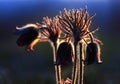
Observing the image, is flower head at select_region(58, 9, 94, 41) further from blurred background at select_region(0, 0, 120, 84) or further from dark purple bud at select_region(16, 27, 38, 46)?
blurred background at select_region(0, 0, 120, 84)

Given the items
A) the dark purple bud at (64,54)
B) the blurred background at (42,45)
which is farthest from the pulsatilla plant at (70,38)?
the blurred background at (42,45)

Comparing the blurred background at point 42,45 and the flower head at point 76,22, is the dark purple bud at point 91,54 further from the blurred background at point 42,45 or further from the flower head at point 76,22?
the blurred background at point 42,45

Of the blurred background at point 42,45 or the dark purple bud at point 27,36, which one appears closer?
the dark purple bud at point 27,36

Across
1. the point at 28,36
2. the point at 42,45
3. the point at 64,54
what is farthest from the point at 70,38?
the point at 42,45

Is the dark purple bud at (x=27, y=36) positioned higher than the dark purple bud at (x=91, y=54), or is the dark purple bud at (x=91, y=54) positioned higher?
the dark purple bud at (x=27, y=36)
